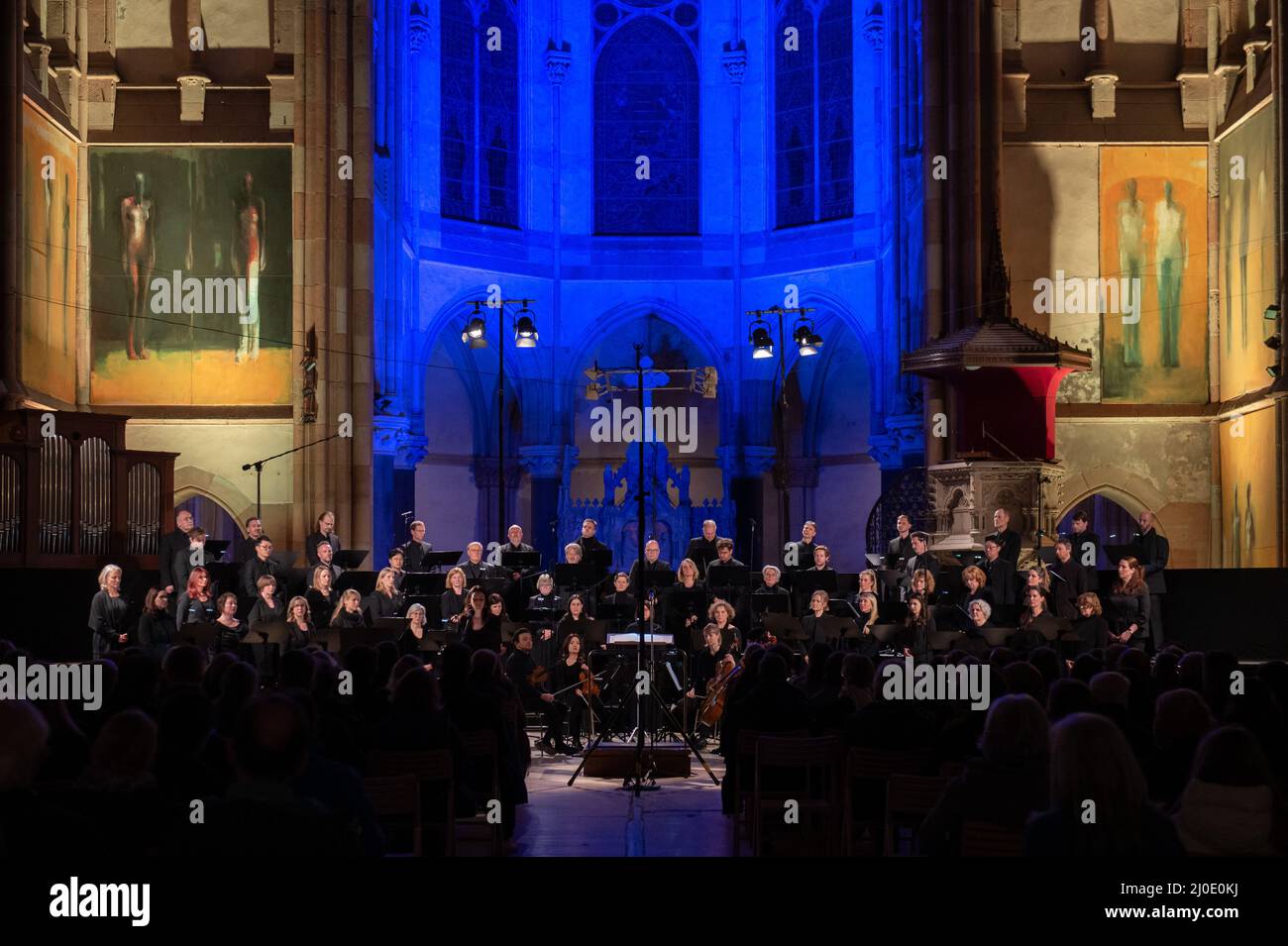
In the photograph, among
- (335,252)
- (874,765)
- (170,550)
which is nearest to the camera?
(874,765)

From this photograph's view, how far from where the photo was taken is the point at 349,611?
1523 centimetres

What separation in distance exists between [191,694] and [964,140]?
1871cm

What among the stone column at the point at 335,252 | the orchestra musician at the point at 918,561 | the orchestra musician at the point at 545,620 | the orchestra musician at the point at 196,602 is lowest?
the orchestra musician at the point at 545,620

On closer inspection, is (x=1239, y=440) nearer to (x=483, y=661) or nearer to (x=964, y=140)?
(x=964, y=140)

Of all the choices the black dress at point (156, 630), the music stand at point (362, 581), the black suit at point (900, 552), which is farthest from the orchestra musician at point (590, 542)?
the black dress at point (156, 630)

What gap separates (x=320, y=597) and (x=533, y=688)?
2.76m

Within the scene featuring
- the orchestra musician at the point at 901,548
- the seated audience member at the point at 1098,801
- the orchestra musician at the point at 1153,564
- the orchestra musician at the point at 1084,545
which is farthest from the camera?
the orchestra musician at the point at 901,548

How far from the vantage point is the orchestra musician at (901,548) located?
703 inches

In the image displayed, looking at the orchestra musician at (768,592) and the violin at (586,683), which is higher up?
the orchestra musician at (768,592)

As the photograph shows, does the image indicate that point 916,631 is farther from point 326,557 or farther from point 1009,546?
point 326,557

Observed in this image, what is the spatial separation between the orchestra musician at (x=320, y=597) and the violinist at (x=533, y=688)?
1800 millimetres

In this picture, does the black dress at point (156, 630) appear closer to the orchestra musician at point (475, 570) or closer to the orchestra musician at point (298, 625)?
the orchestra musician at point (298, 625)

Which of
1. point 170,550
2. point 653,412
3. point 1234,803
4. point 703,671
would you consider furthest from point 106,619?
point 653,412

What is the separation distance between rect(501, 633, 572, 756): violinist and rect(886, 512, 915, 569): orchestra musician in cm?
474
